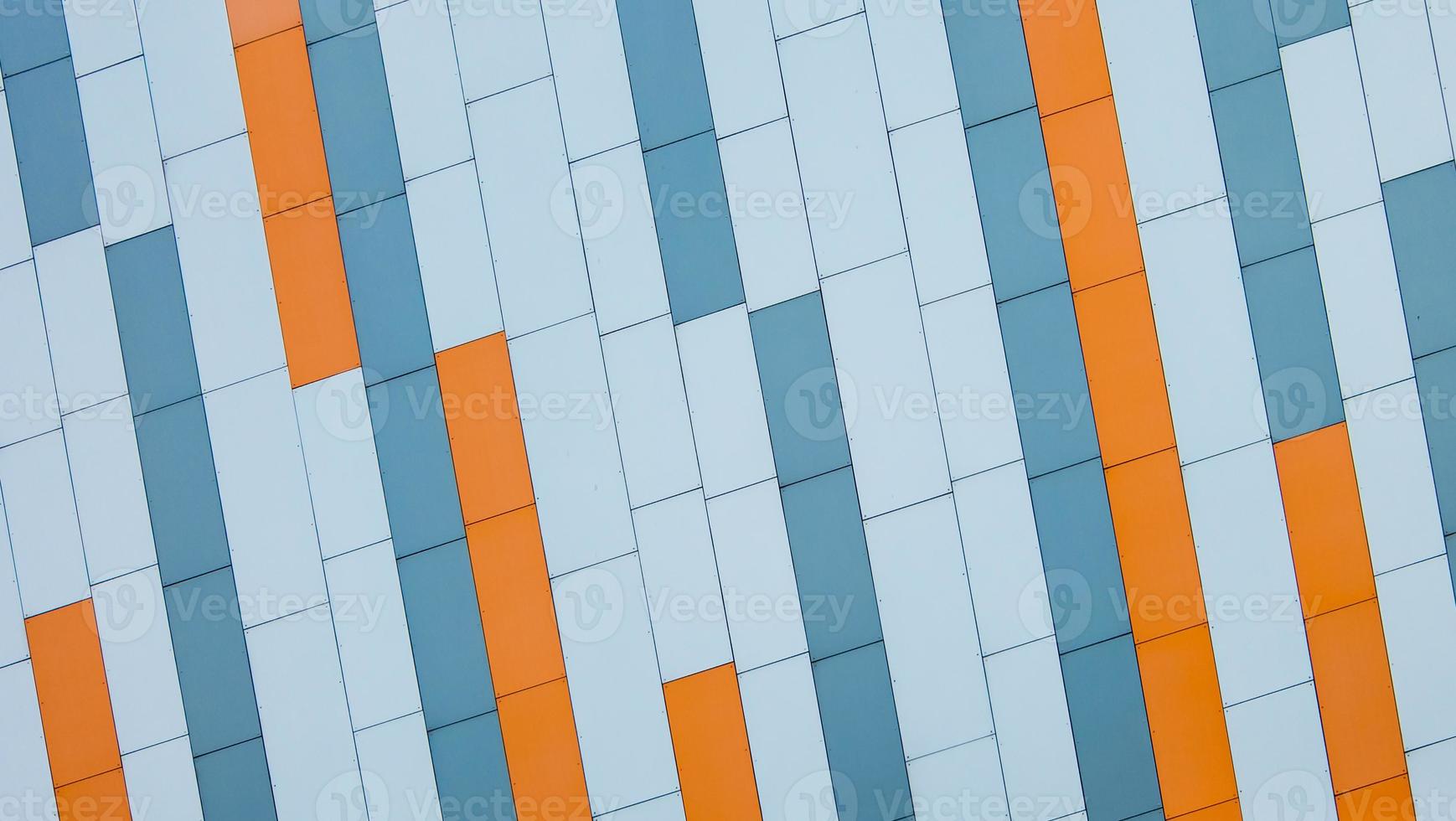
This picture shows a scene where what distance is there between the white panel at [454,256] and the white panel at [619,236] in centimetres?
78

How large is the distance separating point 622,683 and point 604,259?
3178 mm

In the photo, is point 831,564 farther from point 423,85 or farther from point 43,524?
point 43,524

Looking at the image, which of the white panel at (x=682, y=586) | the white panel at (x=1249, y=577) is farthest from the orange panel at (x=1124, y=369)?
the white panel at (x=682, y=586)

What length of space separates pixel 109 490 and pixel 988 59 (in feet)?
24.6

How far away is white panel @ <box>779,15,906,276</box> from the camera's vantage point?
7785 mm

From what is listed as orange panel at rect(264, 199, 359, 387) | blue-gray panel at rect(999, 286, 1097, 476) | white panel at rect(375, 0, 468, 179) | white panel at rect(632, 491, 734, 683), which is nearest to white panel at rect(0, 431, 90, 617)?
orange panel at rect(264, 199, 359, 387)

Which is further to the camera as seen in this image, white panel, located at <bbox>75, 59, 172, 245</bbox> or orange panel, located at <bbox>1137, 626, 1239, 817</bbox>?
white panel, located at <bbox>75, 59, 172, 245</bbox>

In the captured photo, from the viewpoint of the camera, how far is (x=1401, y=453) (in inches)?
299

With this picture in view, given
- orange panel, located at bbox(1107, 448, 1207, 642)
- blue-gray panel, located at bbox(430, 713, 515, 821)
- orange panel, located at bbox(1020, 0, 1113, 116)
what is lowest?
blue-gray panel, located at bbox(430, 713, 515, 821)

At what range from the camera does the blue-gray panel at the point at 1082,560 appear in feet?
25.2

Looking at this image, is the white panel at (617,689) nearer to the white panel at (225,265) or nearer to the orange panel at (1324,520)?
the white panel at (225,265)

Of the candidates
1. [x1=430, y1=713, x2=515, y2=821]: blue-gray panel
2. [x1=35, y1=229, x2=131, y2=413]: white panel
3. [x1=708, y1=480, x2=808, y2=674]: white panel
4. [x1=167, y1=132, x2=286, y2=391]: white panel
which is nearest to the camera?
[x1=708, y1=480, x2=808, y2=674]: white panel

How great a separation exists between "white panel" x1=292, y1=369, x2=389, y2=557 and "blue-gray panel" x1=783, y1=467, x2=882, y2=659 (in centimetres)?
314

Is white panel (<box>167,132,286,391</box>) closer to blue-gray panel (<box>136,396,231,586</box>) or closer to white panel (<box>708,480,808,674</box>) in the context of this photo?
blue-gray panel (<box>136,396,231,586</box>)
